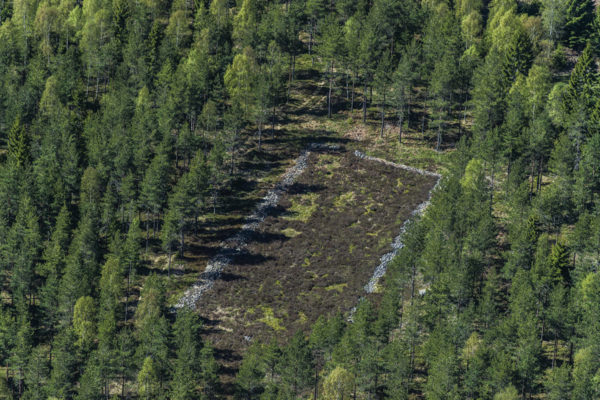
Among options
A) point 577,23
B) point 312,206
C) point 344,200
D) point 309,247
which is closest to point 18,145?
point 312,206

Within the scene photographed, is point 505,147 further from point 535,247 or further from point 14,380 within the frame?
point 14,380

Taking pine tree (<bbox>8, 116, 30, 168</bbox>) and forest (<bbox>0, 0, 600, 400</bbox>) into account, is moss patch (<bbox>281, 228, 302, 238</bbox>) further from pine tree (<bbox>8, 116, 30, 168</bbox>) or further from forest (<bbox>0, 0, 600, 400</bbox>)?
pine tree (<bbox>8, 116, 30, 168</bbox>)

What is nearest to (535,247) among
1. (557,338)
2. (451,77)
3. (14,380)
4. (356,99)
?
(557,338)

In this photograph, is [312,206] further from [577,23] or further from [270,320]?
[577,23]

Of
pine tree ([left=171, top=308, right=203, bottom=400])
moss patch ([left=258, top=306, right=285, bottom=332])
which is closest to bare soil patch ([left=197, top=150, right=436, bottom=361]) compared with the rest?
moss patch ([left=258, top=306, right=285, bottom=332])

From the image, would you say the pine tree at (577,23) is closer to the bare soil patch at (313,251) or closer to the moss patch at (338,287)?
the bare soil patch at (313,251)
